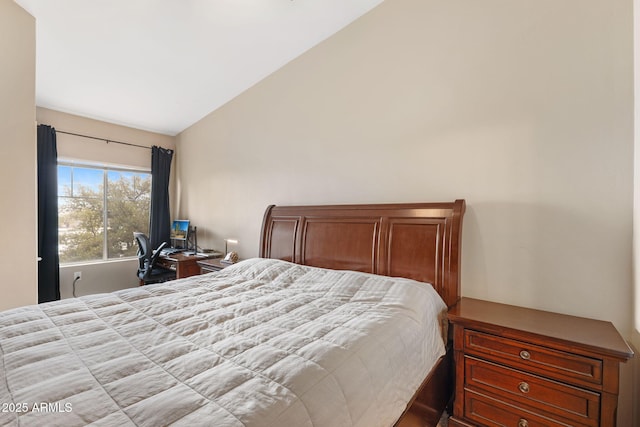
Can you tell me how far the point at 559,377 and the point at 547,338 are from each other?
19 cm

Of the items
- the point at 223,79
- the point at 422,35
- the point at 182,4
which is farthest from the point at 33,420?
the point at 223,79

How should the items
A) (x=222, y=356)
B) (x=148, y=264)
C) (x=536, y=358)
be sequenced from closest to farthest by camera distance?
(x=222, y=356)
(x=536, y=358)
(x=148, y=264)

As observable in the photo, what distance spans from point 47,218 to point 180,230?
4.86 feet

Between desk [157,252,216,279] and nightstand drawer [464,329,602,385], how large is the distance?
3164 millimetres

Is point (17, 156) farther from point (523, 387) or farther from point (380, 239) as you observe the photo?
point (523, 387)

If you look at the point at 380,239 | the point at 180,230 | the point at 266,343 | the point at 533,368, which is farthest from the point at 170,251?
the point at 533,368

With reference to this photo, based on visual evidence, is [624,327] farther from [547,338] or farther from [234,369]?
[234,369]

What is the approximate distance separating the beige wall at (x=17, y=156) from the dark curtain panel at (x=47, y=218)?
1332 millimetres

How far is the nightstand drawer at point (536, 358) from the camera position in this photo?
1.29m

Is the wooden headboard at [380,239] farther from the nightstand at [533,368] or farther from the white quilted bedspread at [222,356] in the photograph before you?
the nightstand at [533,368]

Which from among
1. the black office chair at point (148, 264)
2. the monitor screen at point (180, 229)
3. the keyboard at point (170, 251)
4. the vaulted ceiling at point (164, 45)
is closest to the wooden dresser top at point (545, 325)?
the vaulted ceiling at point (164, 45)

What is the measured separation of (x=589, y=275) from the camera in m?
1.63

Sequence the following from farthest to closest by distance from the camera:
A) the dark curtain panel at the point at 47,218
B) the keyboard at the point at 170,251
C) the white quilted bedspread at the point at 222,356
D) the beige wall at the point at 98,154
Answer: the keyboard at the point at 170,251 → the beige wall at the point at 98,154 → the dark curtain panel at the point at 47,218 → the white quilted bedspread at the point at 222,356

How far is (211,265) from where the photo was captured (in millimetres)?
3307
